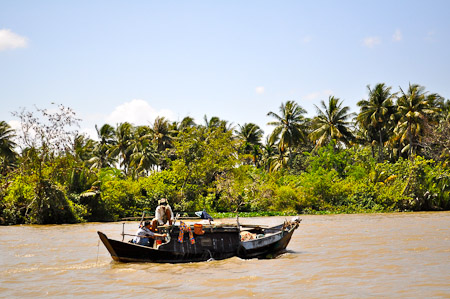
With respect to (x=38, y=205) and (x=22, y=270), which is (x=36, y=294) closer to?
(x=22, y=270)

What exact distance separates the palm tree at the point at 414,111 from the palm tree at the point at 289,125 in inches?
413

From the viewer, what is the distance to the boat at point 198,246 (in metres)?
12.2

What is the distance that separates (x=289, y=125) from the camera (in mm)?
49344

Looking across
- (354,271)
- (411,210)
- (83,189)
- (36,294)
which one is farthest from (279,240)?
(411,210)

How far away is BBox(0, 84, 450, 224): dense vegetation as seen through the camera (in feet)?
94.6

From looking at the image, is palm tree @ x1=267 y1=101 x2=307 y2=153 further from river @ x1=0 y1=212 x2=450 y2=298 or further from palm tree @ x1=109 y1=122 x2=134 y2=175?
river @ x1=0 y1=212 x2=450 y2=298

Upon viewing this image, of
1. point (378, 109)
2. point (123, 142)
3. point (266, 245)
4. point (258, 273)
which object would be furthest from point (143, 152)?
point (258, 273)

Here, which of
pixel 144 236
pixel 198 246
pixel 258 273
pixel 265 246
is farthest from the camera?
pixel 265 246

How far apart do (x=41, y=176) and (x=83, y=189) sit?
4806 millimetres

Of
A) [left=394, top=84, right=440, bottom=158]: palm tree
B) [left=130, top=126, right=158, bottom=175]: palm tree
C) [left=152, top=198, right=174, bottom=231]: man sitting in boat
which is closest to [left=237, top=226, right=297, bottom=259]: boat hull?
[left=152, top=198, right=174, bottom=231]: man sitting in boat

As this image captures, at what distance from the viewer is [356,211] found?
3603cm

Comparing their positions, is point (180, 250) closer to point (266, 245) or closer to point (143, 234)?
point (143, 234)

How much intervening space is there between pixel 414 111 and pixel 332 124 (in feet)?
27.1

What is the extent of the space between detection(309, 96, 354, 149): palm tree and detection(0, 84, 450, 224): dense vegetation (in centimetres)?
11
